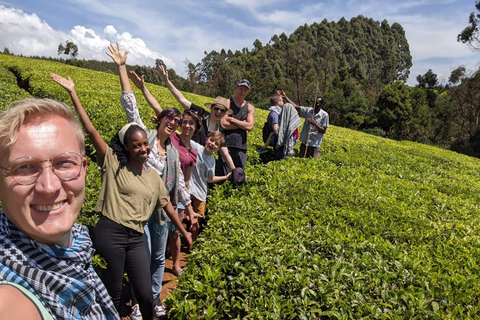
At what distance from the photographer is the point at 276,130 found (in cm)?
693

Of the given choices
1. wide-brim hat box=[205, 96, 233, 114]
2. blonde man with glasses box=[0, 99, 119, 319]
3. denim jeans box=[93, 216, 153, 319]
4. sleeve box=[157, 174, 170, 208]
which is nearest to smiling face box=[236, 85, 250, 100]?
wide-brim hat box=[205, 96, 233, 114]

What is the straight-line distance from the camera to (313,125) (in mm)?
7262

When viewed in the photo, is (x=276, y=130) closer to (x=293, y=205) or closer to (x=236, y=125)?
(x=236, y=125)

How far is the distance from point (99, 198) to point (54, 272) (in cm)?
165

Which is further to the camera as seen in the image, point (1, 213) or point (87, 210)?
point (87, 210)

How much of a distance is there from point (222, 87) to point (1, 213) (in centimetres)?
4703

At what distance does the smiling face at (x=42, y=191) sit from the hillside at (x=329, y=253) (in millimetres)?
1501

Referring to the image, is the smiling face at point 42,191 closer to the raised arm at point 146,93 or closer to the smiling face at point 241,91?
the raised arm at point 146,93

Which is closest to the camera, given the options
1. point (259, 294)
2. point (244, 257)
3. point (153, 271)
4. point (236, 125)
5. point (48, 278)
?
point (48, 278)

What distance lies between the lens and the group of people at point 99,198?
1071 mm

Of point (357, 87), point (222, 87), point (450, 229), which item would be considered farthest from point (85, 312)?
point (222, 87)

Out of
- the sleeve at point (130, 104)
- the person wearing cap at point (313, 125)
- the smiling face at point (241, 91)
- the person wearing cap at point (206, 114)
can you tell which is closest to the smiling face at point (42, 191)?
the sleeve at point (130, 104)

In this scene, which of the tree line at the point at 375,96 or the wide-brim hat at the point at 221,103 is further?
the tree line at the point at 375,96

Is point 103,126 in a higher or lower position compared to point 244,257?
higher
